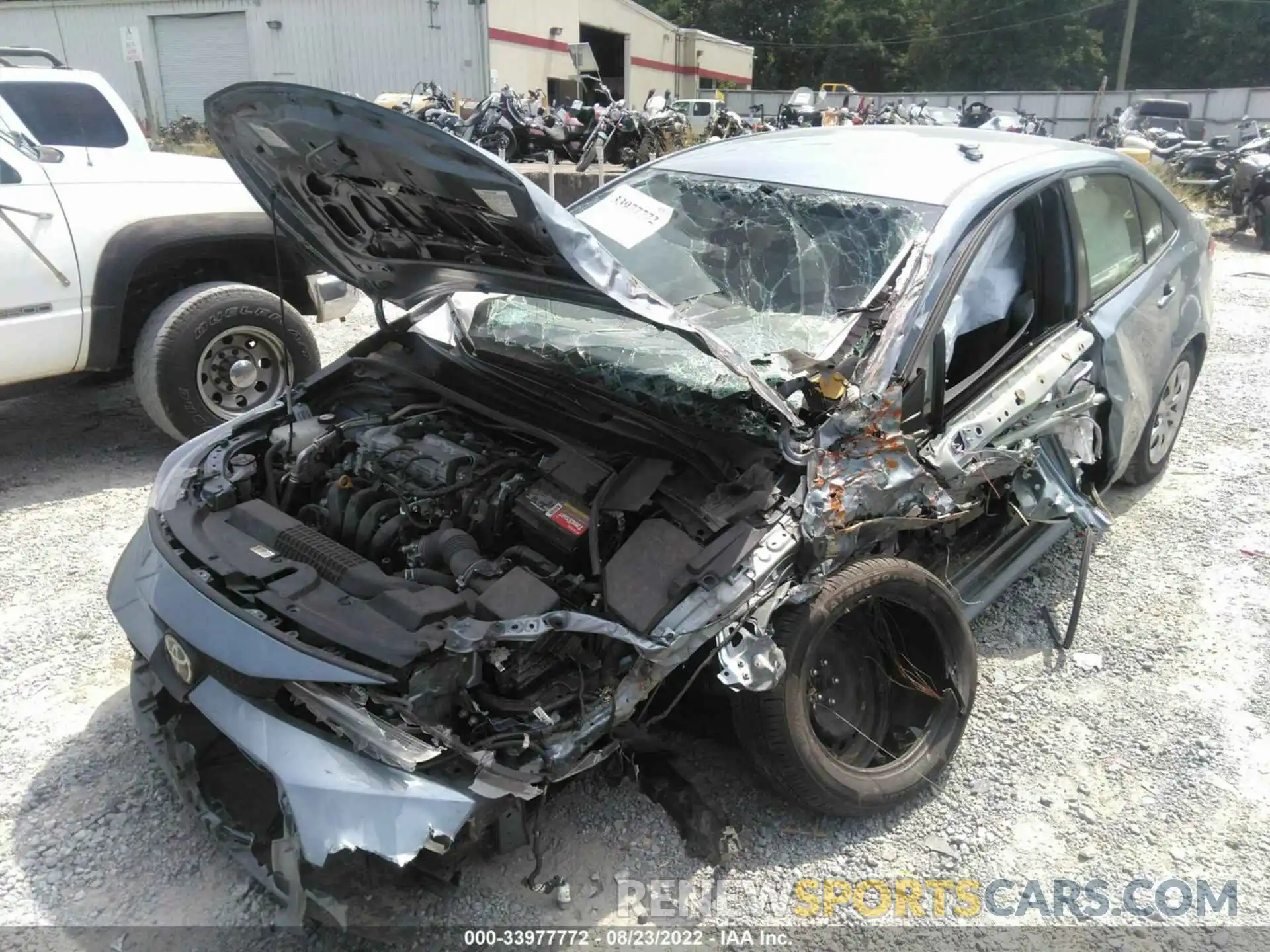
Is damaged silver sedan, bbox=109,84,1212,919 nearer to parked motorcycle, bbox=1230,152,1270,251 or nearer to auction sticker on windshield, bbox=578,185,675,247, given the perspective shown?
auction sticker on windshield, bbox=578,185,675,247

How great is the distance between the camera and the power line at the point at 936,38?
42.8 m

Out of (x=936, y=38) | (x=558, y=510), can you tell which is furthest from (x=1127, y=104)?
(x=558, y=510)

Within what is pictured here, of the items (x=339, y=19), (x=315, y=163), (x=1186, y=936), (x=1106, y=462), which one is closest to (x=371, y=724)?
(x=315, y=163)

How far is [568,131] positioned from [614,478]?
1161cm

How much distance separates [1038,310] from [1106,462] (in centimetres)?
74

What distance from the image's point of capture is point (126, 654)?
3.34 metres

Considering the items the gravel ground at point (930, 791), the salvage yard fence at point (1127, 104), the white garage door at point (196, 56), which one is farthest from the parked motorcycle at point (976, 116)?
the gravel ground at point (930, 791)

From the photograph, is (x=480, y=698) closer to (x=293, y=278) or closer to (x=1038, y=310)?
(x=1038, y=310)

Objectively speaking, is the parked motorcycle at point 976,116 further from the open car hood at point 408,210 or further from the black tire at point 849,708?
the black tire at point 849,708

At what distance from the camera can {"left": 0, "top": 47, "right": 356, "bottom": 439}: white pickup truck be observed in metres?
4.42

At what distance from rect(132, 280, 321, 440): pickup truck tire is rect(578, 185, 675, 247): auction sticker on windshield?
194cm

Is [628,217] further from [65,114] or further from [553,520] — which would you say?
[65,114]

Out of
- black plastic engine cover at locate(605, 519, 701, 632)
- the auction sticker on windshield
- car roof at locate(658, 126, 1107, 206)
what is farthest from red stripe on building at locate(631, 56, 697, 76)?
black plastic engine cover at locate(605, 519, 701, 632)

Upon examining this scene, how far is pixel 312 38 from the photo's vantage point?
2347cm
